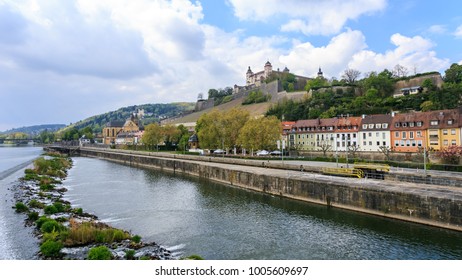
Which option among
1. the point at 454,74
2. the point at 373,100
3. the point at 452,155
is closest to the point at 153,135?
the point at 373,100

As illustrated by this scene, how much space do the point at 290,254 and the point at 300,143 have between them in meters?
54.4

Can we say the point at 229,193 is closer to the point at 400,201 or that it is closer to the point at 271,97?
the point at 400,201

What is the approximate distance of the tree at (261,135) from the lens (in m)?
56.2

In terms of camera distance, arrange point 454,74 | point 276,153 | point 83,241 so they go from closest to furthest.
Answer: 1. point 83,241
2. point 276,153
3. point 454,74

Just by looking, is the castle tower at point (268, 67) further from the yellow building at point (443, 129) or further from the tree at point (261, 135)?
the yellow building at point (443, 129)

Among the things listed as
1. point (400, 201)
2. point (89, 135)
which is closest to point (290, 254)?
point (400, 201)

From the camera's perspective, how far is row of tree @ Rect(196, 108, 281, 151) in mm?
56438

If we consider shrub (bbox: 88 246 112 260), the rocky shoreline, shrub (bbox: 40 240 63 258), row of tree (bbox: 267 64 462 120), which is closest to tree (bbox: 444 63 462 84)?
row of tree (bbox: 267 64 462 120)

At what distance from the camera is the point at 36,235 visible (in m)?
20.5

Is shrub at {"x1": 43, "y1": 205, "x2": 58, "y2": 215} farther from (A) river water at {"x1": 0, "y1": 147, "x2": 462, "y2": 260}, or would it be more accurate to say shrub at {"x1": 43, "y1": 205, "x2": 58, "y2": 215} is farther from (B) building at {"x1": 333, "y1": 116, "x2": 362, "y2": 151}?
(B) building at {"x1": 333, "y1": 116, "x2": 362, "y2": 151}

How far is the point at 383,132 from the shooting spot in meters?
56.2

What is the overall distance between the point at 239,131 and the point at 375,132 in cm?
2519

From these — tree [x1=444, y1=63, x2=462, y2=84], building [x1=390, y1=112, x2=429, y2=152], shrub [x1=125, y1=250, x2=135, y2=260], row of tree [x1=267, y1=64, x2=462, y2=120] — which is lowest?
shrub [x1=125, y1=250, x2=135, y2=260]

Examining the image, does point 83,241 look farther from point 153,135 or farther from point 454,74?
point 454,74
